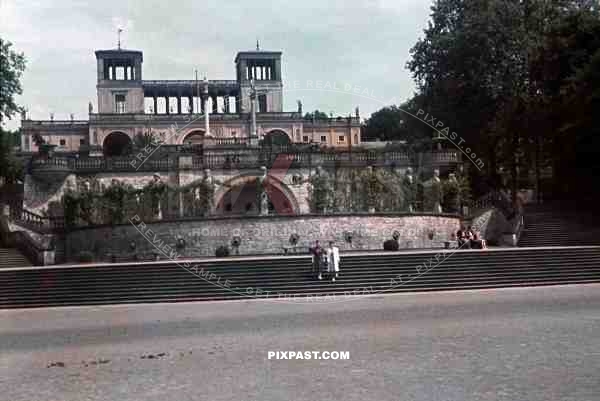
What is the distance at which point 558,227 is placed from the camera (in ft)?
119

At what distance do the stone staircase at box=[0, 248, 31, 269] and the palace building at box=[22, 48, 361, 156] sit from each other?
3699 centimetres

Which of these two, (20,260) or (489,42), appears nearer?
(20,260)

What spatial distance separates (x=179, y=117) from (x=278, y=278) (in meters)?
58.0

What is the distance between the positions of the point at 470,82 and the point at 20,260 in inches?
1103

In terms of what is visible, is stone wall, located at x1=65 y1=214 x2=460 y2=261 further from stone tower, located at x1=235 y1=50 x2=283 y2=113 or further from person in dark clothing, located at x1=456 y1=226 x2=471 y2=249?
stone tower, located at x1=235 y1=50 x2=283 y2=113

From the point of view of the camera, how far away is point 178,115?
263 ft

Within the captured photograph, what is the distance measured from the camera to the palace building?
7775cm

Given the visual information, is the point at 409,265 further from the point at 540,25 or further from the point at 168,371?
the point at 540,25

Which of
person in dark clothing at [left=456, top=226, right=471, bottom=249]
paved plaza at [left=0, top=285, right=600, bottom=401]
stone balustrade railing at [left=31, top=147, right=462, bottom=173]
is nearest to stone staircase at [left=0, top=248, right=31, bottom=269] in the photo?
stone balustrade railing at [left=31, top=147, right=462, bottom=173]

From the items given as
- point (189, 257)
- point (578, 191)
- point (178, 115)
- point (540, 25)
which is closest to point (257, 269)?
point (189, 257)

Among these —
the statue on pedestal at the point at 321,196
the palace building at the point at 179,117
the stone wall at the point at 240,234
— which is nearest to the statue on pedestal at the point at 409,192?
the stone wall at the point at 240,234

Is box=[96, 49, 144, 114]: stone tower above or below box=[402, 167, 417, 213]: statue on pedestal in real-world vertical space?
above

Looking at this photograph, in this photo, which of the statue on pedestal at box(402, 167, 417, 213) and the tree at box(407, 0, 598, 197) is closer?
the statue on pedestal at box(402, 167, 417, 213)

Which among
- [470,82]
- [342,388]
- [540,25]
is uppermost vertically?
[540,25]
